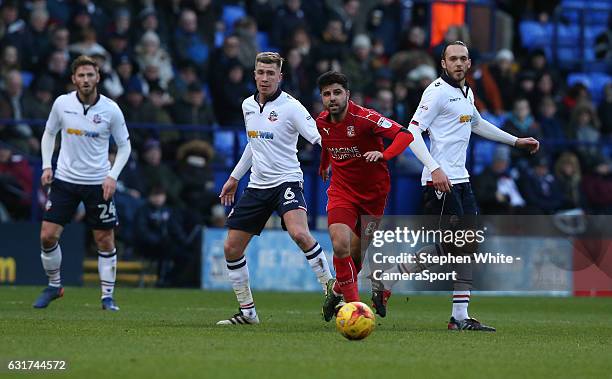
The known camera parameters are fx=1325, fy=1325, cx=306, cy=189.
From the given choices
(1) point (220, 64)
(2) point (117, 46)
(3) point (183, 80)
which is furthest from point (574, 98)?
(2) point (117, 46)

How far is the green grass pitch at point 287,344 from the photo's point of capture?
27.3 feet

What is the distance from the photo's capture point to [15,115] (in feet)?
65.1

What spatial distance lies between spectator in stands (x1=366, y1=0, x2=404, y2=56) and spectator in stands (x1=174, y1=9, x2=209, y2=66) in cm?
432

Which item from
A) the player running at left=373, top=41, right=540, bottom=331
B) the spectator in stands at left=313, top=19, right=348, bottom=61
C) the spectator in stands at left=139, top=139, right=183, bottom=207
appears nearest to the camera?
the player running at left=373, top=41, right=540, bottom=331

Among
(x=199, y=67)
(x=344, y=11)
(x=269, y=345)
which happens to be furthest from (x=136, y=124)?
(x=269, y=345)

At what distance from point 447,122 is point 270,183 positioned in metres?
1.71

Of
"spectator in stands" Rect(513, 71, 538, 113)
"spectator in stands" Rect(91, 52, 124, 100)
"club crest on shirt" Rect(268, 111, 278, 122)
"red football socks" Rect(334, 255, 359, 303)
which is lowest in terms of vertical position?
"red football socks" Rect(334, 255, 359, 303)

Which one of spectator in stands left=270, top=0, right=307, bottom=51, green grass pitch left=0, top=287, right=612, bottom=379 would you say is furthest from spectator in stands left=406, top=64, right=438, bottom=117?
green grass pitch left=0, top=287, right=612, bottom=379

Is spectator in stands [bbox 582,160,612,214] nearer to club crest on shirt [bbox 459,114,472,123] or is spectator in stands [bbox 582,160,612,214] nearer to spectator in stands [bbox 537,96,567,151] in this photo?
spectator in stands [bbox 537,96,567,151]

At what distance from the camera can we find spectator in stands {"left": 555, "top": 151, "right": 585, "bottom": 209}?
74.4 feet

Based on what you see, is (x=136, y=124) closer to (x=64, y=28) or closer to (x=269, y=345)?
(x=64, y=28)

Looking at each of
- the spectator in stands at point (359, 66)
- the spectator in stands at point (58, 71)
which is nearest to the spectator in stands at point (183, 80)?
the spectator in stands at point (58, 71)

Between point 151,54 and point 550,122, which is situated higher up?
point 151,54

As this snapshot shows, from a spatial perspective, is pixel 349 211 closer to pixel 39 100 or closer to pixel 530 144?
pixel 530 144
